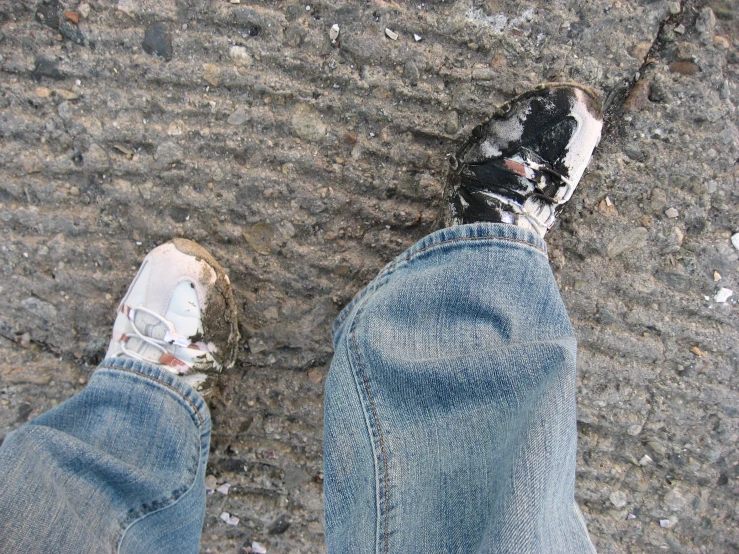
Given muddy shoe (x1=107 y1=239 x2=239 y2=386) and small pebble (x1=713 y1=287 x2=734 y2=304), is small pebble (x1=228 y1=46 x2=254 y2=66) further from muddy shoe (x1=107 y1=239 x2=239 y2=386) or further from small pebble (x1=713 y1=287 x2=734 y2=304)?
small pebble (x1=713 y1=287 x2=734 y2=304)

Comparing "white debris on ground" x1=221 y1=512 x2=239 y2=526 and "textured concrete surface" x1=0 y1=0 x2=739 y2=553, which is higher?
"textured concrete surface" x1=0 y1=0 x2=739 y2=553

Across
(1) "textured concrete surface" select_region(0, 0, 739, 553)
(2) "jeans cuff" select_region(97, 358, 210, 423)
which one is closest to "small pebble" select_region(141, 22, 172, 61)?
(1) "textured concrete surface" select_region(0, 0, 739, 553)

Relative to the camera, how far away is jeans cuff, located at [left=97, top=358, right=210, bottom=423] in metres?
1.26

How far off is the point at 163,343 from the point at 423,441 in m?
0.80

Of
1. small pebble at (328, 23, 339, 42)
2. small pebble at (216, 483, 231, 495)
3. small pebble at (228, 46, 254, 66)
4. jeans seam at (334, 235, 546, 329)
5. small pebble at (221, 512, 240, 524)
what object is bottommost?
small pebble at (221, 512, 240, 524)

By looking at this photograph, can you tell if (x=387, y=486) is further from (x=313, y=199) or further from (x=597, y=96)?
(x=597, y=96)

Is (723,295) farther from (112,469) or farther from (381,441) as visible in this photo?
(112,469)

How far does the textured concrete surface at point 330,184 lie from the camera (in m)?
1.31

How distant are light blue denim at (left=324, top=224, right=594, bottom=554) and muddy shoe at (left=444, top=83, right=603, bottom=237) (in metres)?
0.27

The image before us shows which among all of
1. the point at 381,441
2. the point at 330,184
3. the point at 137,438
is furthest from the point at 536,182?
the point at 137,438

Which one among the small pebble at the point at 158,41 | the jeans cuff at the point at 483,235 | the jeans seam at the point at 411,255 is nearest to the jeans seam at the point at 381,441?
the jeans seam at the point at 411,255

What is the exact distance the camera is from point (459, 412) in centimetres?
102

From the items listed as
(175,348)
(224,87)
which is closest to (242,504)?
(175,348)

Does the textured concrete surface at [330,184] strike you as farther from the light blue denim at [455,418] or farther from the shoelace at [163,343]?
the light blue denim at [455,418]
